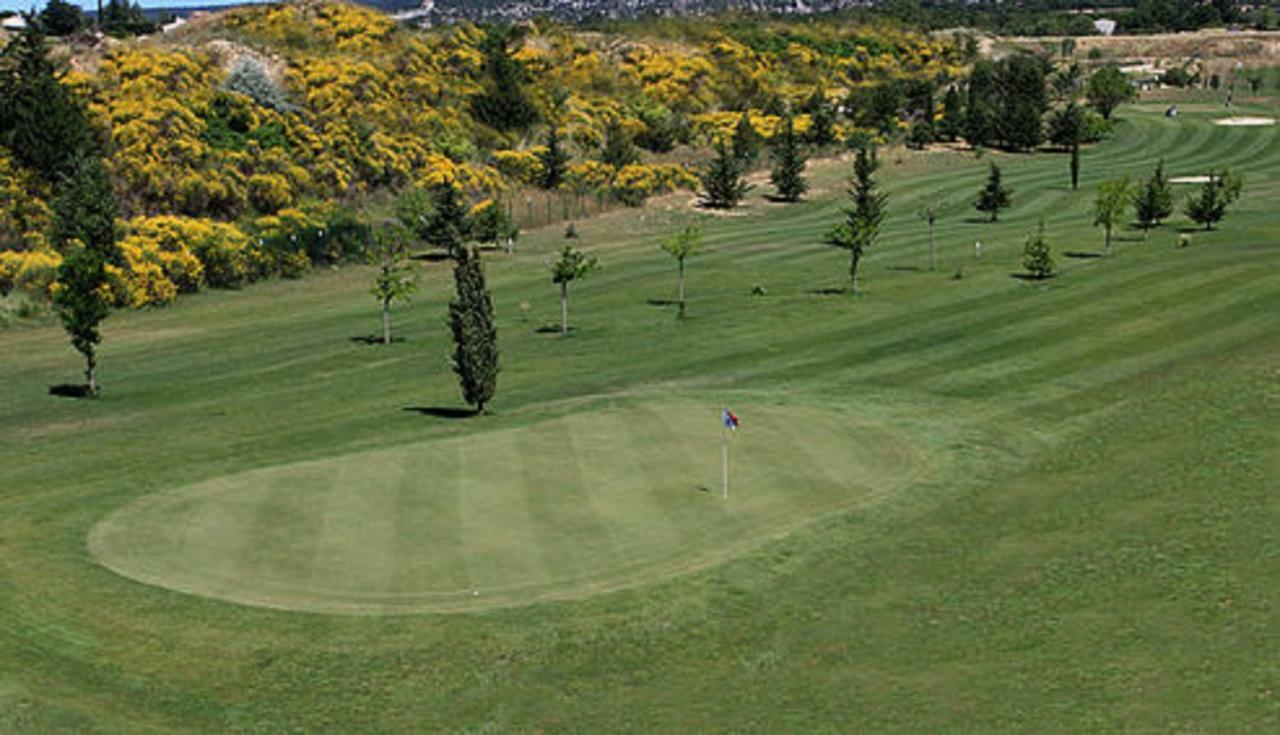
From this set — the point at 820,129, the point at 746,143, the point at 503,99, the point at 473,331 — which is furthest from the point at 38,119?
the point at 820,129

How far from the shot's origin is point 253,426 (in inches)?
1860

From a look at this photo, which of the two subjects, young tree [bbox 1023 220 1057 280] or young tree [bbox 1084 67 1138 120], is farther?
young tree [bbox 1084 67 1138 120]

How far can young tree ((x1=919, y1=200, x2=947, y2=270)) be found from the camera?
8075 centimetres

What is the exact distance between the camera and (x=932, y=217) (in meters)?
81.6

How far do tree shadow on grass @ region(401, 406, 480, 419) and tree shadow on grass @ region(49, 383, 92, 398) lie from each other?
601 inches

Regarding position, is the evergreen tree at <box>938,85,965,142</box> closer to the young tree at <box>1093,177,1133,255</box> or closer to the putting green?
the young tree at <box>1093,177,1133,255</box>

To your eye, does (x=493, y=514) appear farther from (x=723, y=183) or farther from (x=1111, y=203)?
(x=723, y=183)

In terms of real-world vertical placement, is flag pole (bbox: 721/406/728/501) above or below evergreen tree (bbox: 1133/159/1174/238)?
below

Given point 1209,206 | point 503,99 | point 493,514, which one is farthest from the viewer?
point 503,99

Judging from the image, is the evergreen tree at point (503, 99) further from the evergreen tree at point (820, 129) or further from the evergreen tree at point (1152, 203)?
the evergreen tree at point (1152, 203)

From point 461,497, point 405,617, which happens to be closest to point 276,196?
point 461,497

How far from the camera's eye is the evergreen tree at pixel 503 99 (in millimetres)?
135875

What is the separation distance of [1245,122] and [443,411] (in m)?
136

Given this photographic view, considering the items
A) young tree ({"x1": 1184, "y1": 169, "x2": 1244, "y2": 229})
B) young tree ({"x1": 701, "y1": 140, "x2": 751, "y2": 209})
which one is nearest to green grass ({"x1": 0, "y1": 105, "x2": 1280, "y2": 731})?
young tree ({"x1": 1184, "y1": 169, "x2": 1244, "y2": 229})
